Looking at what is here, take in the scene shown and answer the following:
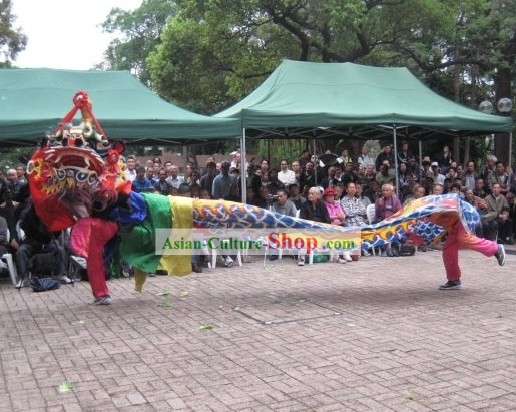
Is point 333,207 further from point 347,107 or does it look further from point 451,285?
point 451,285

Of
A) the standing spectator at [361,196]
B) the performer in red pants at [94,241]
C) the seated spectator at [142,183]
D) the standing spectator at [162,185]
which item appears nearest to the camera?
the performer in red pants at [94,241]

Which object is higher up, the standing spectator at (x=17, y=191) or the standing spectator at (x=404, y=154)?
the standing spectator at (x=404, y=154)

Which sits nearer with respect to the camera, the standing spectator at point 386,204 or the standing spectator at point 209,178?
the standing spectator at point 386,204

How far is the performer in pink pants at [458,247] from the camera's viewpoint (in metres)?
7.21

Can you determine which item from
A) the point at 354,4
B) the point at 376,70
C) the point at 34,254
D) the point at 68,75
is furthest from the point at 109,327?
the point at 354,4

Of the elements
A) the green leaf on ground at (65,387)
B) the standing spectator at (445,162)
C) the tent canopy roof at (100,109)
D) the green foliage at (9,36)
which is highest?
A: the green foliage at (9,36)

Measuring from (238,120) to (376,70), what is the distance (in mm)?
4191

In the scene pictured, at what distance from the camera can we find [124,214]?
22.3 ft

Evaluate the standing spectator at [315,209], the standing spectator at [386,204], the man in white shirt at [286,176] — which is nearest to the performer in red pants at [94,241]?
the standing spectator at [315,209]

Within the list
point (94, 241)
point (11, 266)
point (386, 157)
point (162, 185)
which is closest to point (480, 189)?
point (386, 157)

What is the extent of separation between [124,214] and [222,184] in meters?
4.66

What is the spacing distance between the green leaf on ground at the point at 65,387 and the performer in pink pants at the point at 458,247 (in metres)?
4.76

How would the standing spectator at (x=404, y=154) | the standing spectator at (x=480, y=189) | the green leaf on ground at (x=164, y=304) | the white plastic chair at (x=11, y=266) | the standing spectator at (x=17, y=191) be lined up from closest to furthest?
the green leaf on ground at (x=164, y=304) → the standing spectator at (x=17, y=191) → the white plastic chair at (x=11, y=266) → the standing spectator at (x=480, y=189) → the standing spectator at (x=404, y=154)

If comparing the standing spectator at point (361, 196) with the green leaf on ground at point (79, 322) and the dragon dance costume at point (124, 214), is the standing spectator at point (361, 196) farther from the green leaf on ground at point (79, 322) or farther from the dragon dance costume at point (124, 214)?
the green leaf on ground at point (79, 322)
